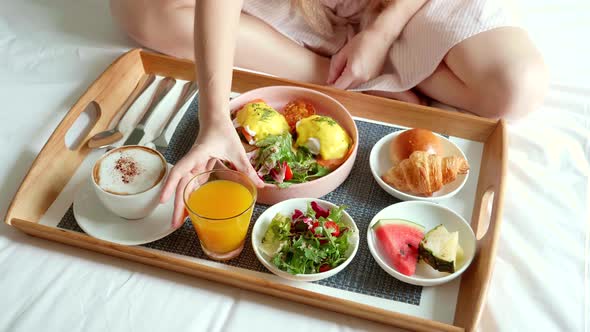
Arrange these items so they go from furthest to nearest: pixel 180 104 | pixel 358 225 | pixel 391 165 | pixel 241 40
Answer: pixel 241 40 < pixel 180 104 < pixel 391 165 < pixel 358 225

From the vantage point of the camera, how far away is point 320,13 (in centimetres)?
138

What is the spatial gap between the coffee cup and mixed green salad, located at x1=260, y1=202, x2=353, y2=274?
21 centimetres

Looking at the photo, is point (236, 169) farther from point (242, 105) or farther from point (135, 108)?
point (135, 108)

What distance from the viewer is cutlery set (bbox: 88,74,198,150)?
113cm

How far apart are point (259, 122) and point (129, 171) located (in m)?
0.26

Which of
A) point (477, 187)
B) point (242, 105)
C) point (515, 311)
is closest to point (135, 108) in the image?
point (242, 105)

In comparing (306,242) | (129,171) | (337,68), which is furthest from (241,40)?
(306,242)

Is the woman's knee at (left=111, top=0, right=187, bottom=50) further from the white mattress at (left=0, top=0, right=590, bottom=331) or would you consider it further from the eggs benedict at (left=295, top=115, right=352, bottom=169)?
the eggs benedict at (left=295, top=115, right=352, bottom=169)

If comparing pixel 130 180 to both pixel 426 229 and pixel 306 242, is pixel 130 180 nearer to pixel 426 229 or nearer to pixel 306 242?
Result: pixel 306 242

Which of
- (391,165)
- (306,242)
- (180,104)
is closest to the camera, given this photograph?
(306,242)

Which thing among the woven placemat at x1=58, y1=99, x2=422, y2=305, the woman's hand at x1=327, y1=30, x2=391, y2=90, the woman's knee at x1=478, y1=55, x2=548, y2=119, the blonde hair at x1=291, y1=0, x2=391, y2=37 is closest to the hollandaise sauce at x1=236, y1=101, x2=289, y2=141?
the woven placemat at x1=58, y1=99, x2=422, y2=305

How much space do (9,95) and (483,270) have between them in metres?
1.11

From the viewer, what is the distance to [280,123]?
1104 mm

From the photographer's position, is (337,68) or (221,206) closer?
(221,206)
